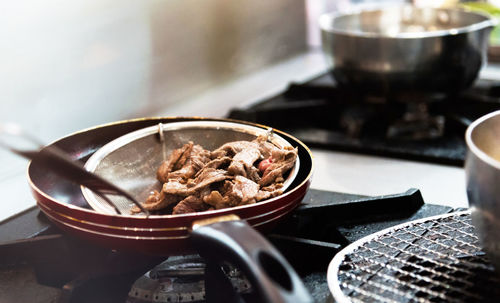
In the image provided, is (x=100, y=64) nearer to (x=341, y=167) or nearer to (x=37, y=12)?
(x=37, y=12)

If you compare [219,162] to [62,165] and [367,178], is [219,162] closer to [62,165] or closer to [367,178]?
[62,165]

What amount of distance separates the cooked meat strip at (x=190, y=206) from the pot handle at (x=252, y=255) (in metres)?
0.12

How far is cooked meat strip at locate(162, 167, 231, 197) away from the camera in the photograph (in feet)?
2.12

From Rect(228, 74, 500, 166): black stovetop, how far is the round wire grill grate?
1.18ft

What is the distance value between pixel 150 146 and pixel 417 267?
399mm

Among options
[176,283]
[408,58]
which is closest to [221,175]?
[176,283]

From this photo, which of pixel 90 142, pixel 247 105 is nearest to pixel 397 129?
pixel 247 105

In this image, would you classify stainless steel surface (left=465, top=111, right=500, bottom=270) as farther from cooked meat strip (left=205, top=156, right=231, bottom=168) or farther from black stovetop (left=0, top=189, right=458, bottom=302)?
cooked meat strip (left=205, top=156, right=231, bottom=168)

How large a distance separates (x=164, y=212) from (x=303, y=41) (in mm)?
1330

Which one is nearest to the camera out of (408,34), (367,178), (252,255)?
(252,255)

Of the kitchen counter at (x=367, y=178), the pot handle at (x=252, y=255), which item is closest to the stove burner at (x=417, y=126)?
the kitchen counter at (x=367, y=178)

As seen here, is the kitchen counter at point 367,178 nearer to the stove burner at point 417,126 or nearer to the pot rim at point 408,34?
the stove burner at point 417,126

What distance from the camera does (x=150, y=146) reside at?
79 cm

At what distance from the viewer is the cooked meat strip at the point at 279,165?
666 millimetres
